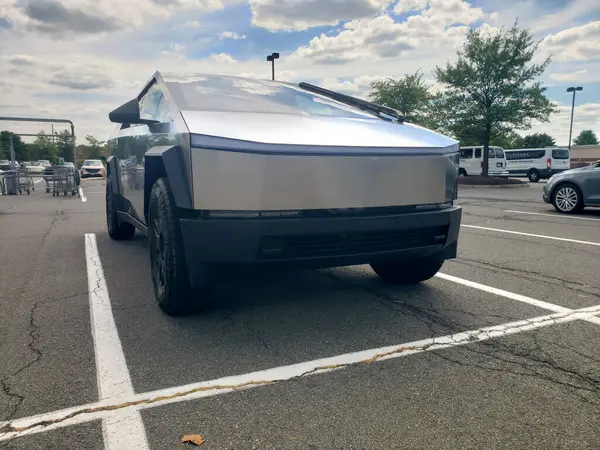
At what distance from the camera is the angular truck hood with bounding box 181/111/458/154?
2.70m

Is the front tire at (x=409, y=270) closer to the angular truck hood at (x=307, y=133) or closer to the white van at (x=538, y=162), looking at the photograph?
the angular truck hood at (x=307, y=133)

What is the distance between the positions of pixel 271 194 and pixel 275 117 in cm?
83

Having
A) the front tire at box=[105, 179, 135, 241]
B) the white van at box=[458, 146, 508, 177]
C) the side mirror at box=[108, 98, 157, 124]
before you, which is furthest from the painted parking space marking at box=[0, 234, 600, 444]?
the white van at box=[458, 146, 508, 177]

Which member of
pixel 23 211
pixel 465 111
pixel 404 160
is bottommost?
pixel 23 211

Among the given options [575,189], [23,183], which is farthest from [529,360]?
[23,183]

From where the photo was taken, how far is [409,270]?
12.8 ft

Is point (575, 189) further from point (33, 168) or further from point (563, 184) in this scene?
point (33, 168)

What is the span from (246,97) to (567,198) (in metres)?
8.40

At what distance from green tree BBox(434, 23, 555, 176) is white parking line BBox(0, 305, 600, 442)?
21.6 metres

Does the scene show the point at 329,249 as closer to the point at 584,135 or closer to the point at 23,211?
the point at 23,211

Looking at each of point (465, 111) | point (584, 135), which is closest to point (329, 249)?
point (465, 111)

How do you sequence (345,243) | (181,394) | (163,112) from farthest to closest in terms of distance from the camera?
(163,112) < (345,243) < (181,394)

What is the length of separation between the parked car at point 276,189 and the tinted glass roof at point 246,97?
0.08ft

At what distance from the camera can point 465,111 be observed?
23.2 meters
